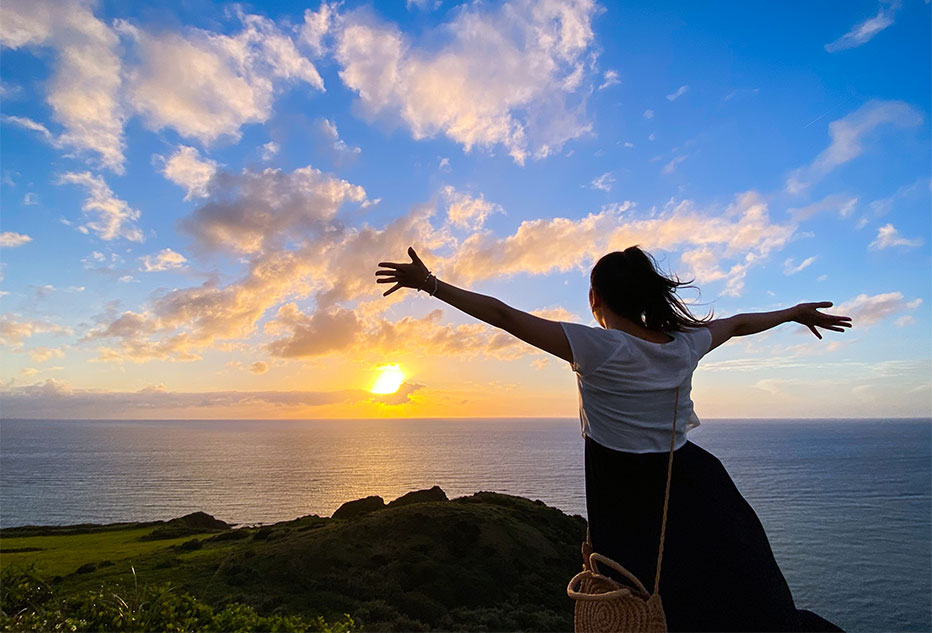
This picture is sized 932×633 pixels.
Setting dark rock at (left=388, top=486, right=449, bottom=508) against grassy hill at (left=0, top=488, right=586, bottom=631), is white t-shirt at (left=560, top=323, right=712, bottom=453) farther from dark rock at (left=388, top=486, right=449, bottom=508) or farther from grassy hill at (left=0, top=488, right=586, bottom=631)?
dark rock at (left=388, top=486, right=449, bottom=508)

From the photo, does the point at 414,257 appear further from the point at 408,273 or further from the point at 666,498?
the point at 666,498

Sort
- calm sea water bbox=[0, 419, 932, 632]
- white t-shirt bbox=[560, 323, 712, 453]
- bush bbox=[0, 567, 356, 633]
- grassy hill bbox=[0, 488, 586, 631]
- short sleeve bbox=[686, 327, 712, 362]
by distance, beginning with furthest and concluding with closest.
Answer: calm sea water bbox=[0, 419, 932, 632] → grassy hill bbox=[0, 488, 586, 631] → bush bbox=[0, 567, 356, 633] → short sleeve bbox=[686, 327, 712, 362] → white t-shirt bbox=[560, 323, 712, 453]

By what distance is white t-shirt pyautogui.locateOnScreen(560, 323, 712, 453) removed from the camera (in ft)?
6.80

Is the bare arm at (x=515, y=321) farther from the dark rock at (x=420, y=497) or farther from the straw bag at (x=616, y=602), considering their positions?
the dark rock at (x=420, y=497)

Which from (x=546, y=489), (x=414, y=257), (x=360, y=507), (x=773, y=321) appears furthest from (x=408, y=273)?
(x=546, y=489)

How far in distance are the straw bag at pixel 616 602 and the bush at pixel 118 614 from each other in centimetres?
550

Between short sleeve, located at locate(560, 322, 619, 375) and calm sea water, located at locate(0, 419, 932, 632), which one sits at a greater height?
short sleeve, located at locate(560, 322, 619, 375)

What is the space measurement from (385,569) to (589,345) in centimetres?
1999

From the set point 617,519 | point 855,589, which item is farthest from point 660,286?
point 855,589

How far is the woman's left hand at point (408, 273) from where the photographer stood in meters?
2.36

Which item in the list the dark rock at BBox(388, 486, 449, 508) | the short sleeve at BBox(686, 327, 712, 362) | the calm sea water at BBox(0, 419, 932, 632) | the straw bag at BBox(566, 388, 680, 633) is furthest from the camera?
the calm sea water at BBox(0, 419, 932, 632)

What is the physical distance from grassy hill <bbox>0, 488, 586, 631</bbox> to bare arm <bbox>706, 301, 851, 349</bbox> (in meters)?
15.6

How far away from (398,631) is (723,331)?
649 inches

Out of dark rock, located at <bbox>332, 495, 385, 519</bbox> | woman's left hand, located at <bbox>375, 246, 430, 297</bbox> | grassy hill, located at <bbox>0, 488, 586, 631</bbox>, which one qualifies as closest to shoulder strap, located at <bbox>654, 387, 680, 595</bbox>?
woman's left hand, located at <bbox>375, 246, 430, 297</bbox>
